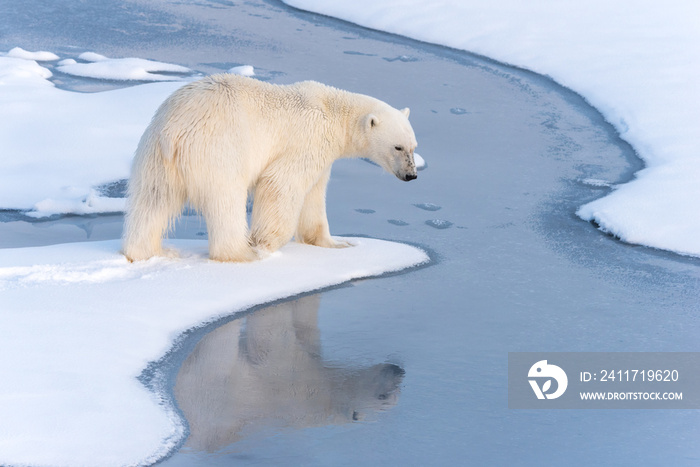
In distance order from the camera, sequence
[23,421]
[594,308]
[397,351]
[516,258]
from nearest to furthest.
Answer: [23,421] → [397,351] → [594,308] → [516,258]

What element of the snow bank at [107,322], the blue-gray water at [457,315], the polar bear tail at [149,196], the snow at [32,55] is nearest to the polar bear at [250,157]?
the polar bear tail at [149,196]

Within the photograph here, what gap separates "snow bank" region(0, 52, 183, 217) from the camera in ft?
18.3

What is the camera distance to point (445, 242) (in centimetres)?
522

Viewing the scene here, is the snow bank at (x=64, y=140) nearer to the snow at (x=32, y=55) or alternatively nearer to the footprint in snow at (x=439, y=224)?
the snow at (x=32, y=55)

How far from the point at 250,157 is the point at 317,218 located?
61cm

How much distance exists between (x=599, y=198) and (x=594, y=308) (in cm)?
186

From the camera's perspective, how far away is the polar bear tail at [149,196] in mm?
4375

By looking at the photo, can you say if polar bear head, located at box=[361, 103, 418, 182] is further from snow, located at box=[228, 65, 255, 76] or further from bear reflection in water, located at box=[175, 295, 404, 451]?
snow, located at box=[228, 65, 255, 76]

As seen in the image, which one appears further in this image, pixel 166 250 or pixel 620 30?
pixel 620 30

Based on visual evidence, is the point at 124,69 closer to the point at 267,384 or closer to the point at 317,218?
the point at 317,218

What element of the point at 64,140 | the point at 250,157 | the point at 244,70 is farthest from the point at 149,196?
the point at 244,70

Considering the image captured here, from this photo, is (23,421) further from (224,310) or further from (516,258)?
(516,258)

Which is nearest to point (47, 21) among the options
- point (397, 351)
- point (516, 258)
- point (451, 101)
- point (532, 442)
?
point (451, 101)

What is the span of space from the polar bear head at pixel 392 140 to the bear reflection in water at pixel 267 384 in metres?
1.19
